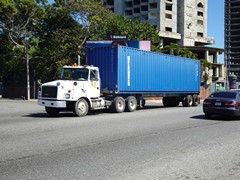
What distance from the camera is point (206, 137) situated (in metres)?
10.8

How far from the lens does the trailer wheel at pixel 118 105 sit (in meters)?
19.5

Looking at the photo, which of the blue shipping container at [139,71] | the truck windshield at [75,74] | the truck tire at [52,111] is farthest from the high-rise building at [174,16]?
the truck tire at [52,111]

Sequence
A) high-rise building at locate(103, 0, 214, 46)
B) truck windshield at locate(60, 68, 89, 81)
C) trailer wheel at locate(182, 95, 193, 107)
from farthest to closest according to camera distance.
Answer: high-rise building at locate(103, 0, 214, 46) < trailer wheel at locate(182, 95, 193, 107) < truck windshield at locate(60, 68, 89, 81)

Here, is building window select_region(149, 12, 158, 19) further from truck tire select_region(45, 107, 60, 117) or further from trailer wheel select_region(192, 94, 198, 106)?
truck tire select_region(45, 107, 60, 117)

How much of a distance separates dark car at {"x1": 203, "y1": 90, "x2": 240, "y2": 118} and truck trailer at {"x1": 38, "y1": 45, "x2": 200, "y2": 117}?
518 cm

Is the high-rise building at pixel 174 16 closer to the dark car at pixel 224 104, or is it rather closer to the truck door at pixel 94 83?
the truck door at pixel 94 83

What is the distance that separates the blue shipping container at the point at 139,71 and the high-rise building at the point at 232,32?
128m

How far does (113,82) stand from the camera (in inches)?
768

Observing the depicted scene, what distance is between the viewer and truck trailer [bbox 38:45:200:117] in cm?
1705

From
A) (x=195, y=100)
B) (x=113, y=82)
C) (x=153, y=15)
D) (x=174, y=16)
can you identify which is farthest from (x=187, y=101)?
(x=174, y=16)

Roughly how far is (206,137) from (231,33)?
14706 centimetres

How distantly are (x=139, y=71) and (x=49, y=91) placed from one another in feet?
20.8

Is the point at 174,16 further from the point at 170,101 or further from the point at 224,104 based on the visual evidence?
the point at 224,104

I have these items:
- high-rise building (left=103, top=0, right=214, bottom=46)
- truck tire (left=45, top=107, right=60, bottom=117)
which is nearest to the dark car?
truck tire (left=45, top=107, right=60, bottom=117)
